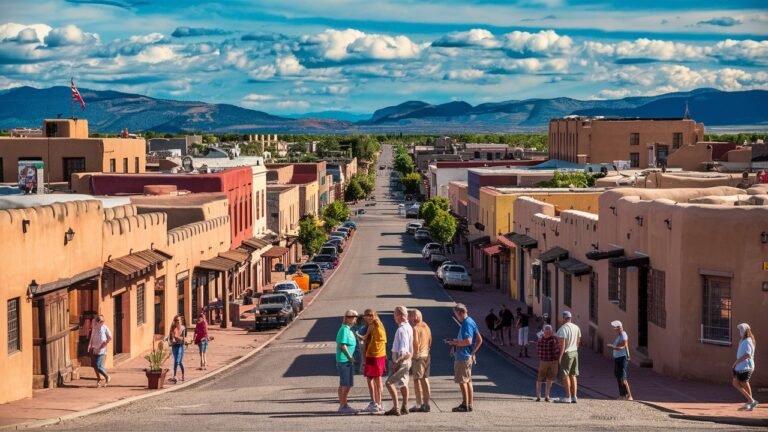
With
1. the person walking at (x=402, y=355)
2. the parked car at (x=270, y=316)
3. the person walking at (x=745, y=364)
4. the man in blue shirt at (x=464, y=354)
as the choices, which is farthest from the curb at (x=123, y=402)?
the person walking at (x=745, y=364)

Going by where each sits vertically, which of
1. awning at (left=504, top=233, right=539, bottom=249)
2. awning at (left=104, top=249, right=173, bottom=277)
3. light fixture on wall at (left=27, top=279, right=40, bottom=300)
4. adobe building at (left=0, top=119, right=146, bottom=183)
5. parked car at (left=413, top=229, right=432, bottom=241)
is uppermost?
adobe building at (left=0, top=119, right=146, bottom=183)

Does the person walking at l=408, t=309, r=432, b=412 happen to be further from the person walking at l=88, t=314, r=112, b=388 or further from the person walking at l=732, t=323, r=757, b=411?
the person walking at l=88, t=314, r=112, b=388

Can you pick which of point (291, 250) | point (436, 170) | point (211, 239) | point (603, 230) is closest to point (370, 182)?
point (436, 170)

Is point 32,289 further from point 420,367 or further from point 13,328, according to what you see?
point 420,367

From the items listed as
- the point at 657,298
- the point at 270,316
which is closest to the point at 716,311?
the point at 657,298

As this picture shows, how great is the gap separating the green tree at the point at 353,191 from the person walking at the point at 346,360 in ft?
506

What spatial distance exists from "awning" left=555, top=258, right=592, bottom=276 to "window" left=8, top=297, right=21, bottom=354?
63.7ft

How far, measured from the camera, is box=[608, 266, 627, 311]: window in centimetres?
3347

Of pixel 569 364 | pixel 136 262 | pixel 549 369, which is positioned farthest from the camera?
pixel 136 262

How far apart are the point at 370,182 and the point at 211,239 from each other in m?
143

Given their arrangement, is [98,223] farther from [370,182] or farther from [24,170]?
[370,182]

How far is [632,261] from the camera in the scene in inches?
1224

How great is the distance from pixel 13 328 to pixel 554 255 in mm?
23474

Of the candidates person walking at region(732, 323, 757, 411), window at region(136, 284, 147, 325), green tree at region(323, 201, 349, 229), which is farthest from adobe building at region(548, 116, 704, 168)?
person walking at region(732, 323, 757, 411)
